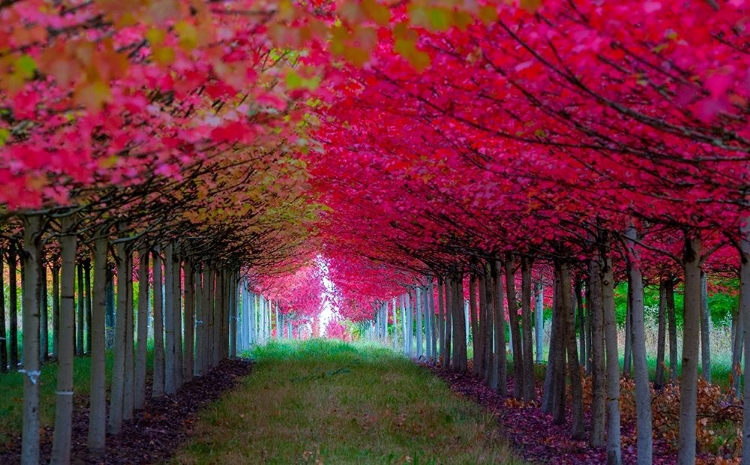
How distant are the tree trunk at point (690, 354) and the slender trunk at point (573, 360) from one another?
3468 mm

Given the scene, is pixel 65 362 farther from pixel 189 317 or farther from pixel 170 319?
pixel 189 317

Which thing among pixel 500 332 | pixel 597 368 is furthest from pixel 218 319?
Result: pixel 597 368

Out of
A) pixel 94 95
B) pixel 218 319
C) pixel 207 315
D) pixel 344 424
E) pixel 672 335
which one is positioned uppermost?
pixel 94 95

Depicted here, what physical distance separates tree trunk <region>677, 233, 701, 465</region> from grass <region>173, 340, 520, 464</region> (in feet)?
6.98

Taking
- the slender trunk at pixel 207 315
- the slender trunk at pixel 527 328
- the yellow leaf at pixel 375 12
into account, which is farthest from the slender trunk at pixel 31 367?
the slender trunk at pixel 207 315

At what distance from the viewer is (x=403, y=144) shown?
9062 millimetres

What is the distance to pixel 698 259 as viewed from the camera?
27.8 feet

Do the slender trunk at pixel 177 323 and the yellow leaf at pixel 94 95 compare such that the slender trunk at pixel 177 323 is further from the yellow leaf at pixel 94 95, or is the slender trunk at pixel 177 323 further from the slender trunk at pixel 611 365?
the yellow leaf at pixel 94 95

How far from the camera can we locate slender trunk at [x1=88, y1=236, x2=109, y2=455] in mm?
9445

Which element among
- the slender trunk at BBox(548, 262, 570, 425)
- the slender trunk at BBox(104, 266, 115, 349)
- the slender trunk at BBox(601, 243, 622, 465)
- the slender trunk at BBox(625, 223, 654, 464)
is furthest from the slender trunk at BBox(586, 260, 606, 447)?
the slender trunk at BBox(104, 266, 115, 349)

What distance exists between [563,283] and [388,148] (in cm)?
457

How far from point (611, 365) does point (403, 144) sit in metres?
4.29

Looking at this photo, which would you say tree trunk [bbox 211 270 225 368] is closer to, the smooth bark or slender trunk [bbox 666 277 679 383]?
slender trunk [bbox 666 277 679 383]

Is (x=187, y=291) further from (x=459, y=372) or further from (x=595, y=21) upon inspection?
(x=595, y=21)
